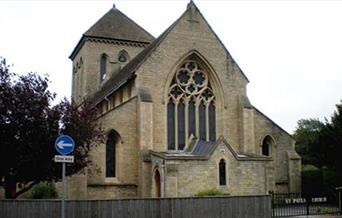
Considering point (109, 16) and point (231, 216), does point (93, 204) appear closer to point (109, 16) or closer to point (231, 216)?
point (231, 216)

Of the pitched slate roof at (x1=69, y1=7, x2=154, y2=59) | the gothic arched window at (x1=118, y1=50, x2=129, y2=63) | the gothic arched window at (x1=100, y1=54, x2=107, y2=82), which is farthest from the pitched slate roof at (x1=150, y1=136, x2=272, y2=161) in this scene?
the pitched slate roof at (x1=69, y1=7, x2=154, y2=59)

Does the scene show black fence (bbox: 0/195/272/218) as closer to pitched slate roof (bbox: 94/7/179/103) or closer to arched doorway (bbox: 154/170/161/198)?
arched doorway (bbox: 154/170/161/198)

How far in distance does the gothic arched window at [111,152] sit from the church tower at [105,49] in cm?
1957

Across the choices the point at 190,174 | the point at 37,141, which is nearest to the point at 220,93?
the point at 190,174

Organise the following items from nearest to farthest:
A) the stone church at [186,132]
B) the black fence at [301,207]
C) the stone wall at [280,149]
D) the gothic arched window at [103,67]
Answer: the black fence at [301,207], the stone church at [186,132], the stone wall at [280,149], the gothic arched window at [103,67]

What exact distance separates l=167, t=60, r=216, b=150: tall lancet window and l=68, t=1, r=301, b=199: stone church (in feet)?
0.21

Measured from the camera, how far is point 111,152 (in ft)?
90.2

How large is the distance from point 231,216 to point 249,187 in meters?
7.54

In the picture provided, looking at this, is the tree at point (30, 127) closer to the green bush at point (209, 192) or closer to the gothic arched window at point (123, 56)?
the green bush at point (209, 192)

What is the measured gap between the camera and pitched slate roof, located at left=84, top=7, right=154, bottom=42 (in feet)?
156

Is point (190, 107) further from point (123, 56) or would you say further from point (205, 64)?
point (123, 56)

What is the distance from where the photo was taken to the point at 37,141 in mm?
17641

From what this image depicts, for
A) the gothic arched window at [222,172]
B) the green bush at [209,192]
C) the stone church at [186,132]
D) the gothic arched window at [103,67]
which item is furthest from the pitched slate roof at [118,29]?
the green bush at [209,192]

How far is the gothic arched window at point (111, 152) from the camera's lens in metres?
27.3
